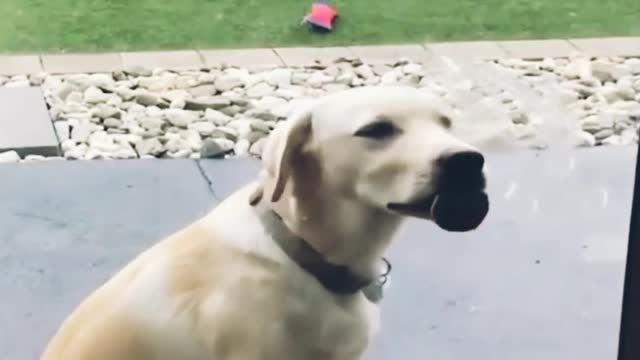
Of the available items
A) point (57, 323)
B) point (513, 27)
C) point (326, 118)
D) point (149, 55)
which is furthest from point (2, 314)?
point (513, 27)

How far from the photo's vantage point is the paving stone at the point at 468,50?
2.83m

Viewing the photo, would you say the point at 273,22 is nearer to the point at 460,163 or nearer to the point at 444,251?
the point at 444,251

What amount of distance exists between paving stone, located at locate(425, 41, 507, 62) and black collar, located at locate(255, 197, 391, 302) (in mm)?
1649

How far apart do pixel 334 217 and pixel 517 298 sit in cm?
80

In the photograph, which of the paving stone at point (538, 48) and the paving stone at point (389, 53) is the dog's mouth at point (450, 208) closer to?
the paving stone at point (389, 53)

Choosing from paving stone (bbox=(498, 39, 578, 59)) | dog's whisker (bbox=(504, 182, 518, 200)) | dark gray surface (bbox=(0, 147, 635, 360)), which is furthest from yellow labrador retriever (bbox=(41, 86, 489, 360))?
paving stone (bbox=(498, 39, 578, 59))

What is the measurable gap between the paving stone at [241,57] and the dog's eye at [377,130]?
5.42 feet

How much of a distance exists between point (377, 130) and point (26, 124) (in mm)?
1432

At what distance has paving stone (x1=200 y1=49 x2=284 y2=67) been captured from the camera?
279 cm

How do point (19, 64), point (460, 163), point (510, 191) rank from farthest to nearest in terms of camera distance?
point (19, 64), point (510, 191), point (460, 163)

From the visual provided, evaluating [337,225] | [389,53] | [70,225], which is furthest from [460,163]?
[389,53]

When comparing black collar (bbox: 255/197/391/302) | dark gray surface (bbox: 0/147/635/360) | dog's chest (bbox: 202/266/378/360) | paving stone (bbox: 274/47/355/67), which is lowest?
paving stone (bbox: 274/47/355/67)

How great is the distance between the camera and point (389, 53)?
9.30ft

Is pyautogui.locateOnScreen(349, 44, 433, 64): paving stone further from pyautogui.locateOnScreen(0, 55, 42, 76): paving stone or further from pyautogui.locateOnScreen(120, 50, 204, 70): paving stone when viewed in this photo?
pyautogui.locateOnScreen(0, 55, 42, 76): paving stone
